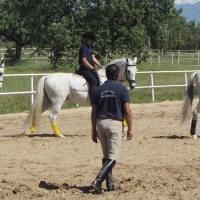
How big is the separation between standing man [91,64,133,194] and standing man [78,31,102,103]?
16.5 feet

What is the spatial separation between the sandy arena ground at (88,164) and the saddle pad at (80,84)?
1.13 m

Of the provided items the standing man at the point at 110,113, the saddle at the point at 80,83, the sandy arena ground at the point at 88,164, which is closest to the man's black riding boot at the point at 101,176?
the standing man at the point at 110,113

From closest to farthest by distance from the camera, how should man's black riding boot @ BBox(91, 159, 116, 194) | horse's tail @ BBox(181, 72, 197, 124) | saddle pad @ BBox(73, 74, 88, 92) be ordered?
man's black riding boot @ BBox(91, 159, 116, 194)
horse's tail @ BBox(181, 72, 197, 124)
saddle pad @ BBox(73, 74, 88, 92)

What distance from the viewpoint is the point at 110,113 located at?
22.9ft

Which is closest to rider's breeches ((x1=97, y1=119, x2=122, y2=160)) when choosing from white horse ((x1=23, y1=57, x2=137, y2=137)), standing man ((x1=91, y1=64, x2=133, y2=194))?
standing man ((x1=91, y1=64, x2=133, y2=194))

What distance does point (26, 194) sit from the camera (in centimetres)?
698

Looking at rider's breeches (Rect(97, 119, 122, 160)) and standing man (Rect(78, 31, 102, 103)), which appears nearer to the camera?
rider's breeches (Rect(97, 119, 122, 160))

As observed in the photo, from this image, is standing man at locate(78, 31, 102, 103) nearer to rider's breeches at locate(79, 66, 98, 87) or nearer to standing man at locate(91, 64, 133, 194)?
rider's breeches at locate(79, 66, 98, 87)

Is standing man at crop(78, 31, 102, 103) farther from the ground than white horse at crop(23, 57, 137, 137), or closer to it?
farther from the ground

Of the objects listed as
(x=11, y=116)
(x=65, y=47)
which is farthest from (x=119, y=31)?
(x=11, y=116)

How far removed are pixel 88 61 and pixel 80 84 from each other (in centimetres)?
69

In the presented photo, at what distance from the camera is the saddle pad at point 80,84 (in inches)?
497

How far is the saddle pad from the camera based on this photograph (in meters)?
12.6

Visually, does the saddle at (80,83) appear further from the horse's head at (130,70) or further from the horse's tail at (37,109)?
the horse's tail at (37,109)
